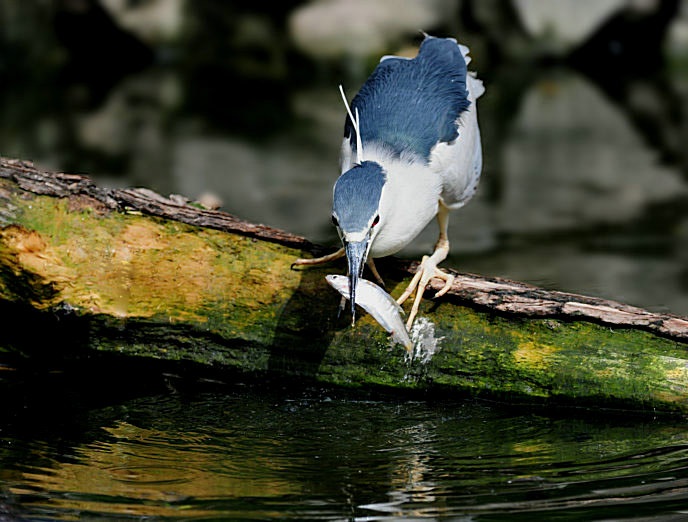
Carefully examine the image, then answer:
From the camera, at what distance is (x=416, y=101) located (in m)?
4.34

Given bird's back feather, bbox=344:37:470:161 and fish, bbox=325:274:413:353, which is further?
bird's back feather, bbox=344:37:470:161

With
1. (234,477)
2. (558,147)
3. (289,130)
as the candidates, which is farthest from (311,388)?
(289,130)

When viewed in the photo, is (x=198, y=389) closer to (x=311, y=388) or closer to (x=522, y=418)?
(x=311, y=388)

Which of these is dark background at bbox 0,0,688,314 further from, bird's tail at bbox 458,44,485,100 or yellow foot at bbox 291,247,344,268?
yellow foot at bbox 291,247,344,268

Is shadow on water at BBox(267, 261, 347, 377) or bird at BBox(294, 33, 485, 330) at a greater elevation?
bird at BBox(294, 33, 485, 330)

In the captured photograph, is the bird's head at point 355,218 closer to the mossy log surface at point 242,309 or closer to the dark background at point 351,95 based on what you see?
the mossy log surface at point 242,309

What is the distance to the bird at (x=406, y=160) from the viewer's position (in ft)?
11.6

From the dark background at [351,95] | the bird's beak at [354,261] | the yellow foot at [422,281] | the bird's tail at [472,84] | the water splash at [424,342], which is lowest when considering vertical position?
the water splash at [424,342]

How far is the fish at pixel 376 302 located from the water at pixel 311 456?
0.51 meters

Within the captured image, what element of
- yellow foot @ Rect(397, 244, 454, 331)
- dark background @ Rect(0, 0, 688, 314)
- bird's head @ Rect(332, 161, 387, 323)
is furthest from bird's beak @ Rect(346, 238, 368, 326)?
dark background @ Rect(0, 0, 688, 314)

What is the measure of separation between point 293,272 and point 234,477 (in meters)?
1.14

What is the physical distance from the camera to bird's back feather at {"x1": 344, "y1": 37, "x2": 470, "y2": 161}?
4.09m

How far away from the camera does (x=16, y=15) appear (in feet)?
60.0

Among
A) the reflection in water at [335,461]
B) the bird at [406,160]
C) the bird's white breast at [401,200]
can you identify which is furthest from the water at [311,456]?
the bird's white breast at [401,200]
